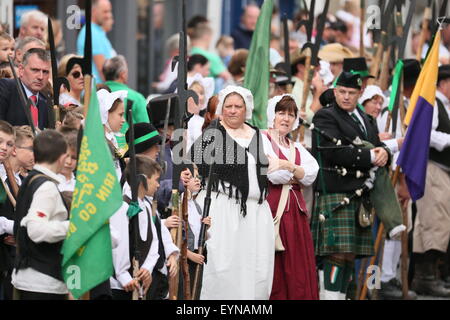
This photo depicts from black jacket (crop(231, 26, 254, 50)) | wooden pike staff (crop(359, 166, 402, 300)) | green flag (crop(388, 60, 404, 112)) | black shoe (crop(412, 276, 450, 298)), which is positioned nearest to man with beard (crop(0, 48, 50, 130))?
wooden pike staff (crop(359, 166, 402, 300))

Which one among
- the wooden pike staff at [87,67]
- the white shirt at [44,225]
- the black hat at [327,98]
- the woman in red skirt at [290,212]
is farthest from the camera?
the black hat at [327,98]

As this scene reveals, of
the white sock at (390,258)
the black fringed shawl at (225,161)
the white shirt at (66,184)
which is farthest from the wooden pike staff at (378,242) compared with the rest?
the white shirt at (66,184)

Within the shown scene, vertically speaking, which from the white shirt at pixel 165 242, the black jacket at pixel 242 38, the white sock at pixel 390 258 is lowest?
the white sock at pixel 390 258

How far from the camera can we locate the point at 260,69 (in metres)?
11.4

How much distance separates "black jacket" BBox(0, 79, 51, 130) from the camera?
384 inches

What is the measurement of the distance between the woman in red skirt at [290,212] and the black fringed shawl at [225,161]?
16.3 inches

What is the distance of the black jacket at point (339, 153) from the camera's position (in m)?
10.7

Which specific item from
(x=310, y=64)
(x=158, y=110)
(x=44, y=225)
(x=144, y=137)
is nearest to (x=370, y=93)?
(x=310, y=64)

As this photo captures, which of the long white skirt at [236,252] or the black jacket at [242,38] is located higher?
the black jacket at [242,38]

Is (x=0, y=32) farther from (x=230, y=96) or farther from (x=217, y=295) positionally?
(x=217, y=295)

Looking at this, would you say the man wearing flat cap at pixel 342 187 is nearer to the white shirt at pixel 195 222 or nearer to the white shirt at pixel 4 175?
the white shirt at pixel 195 222

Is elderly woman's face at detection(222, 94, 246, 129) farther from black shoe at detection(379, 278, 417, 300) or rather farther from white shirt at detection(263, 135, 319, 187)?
black shoe at detection(379, 278, 417, 300)

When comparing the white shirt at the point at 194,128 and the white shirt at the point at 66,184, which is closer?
the white shirt at the point at 66,184

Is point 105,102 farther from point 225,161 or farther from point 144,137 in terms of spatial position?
point 225,161
